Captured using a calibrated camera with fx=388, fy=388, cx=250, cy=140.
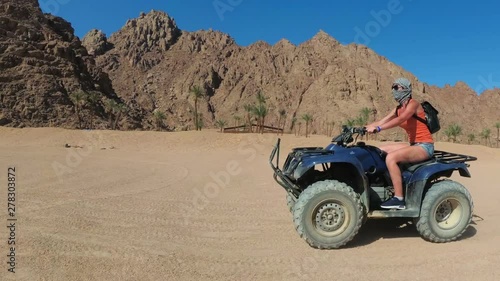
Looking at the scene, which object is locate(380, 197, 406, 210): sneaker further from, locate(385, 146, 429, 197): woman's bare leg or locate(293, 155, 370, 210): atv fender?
locate(293, 155, 370, 210): atv fender

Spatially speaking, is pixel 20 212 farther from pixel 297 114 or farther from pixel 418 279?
pixel 297 114

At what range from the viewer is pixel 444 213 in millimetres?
5996

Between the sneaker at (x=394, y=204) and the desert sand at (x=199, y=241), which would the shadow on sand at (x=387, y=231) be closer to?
the desert sand at (x=199, y=241)

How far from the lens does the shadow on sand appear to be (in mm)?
5891

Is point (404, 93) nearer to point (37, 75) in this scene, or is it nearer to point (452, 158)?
point (452, 158)

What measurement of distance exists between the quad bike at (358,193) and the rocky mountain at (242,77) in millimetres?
90205

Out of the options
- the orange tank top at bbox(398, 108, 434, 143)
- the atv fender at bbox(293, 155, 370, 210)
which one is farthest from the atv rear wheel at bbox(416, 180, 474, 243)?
the atv fender at bbox(293, 155, 370, 210)

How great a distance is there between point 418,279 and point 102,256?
376cm

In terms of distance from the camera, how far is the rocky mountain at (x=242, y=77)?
443 feet

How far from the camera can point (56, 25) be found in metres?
96.1

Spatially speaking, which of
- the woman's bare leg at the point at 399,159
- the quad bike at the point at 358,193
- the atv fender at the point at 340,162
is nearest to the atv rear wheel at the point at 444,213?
the quad bike at the point at 358,193

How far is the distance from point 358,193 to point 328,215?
72 cm

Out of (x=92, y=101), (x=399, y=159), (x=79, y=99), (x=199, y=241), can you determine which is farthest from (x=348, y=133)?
(x=92, y=101)

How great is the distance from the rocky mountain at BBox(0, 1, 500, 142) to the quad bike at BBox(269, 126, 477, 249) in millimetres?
90205
